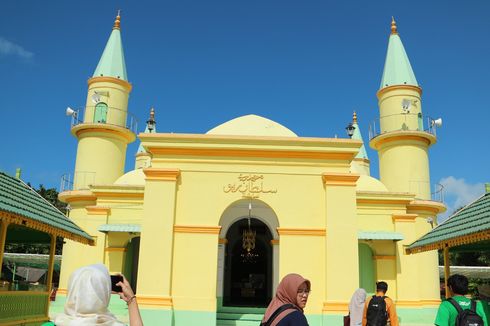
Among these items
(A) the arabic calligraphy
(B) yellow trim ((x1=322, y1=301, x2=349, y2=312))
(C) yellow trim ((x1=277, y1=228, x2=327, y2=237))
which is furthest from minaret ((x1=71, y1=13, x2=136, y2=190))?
(B) yellow trim ((x1=322, y1=301, x2=349, y2=312))

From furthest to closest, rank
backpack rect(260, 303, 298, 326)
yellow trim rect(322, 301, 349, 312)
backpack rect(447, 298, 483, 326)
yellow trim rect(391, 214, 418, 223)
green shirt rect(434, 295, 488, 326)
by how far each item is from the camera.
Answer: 1. yellow trim rect(391, 214, 418, 223)
2. yellow trim rect(322, 301, 349, 312)
3. green shirt rect(434, 295, 488, 326)
4. backpack rect(447, 298, 483, 326)
5. backpack rect(260, 303, 298, 326)

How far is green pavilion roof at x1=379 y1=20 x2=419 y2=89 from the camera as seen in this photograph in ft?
71.4

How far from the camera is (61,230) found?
1048cm

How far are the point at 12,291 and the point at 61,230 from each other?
1616mm

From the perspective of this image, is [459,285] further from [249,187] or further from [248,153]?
[248,153]

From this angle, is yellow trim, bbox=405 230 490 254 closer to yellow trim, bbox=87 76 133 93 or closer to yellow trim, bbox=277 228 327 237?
yellow trim, bbox=277 228 327 237

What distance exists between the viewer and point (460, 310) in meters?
4.79

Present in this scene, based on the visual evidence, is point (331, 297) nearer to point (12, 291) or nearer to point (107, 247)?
point (12, 291)

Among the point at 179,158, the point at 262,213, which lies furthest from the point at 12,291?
the point at 262,213

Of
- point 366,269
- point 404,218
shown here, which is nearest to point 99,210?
point 366,269

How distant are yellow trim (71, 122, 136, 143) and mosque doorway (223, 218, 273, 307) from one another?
6.87 metres

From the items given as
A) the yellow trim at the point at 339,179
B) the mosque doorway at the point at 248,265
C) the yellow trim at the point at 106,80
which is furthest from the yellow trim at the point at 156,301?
the yellow trim at the point at 106,80

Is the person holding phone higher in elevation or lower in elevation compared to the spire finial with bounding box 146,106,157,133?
lower

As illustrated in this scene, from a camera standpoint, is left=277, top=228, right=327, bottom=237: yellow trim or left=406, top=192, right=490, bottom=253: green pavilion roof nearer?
left=406, top=192, right=490, bottom=253: green pavilion roof
